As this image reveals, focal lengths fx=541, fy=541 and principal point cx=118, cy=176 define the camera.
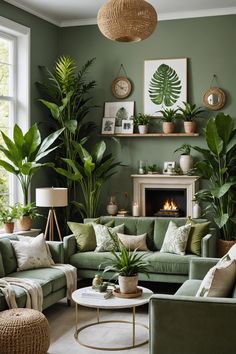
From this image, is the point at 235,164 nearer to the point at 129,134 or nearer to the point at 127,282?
the point at 129,134

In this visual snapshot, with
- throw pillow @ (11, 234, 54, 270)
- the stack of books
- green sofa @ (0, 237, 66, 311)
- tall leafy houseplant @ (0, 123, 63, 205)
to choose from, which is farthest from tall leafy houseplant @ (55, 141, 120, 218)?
the stack of books

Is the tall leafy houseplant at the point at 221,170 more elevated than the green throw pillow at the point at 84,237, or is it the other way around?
the tall leafy houseplant at the point at 221,170

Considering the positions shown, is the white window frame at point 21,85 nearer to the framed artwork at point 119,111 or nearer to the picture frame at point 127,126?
the framed artwork at point 119,111

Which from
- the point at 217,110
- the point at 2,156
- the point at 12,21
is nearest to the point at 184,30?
the point at 217,110

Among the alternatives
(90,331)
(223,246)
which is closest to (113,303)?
(90,331)

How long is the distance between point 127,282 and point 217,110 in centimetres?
334

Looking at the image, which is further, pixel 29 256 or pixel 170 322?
pixel 29 256

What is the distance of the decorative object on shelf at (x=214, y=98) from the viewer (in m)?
6.93

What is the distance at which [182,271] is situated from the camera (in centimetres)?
553

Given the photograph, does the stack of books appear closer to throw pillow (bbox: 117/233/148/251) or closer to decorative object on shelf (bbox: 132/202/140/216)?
throw pillow (bbox: 117/233/148/251)

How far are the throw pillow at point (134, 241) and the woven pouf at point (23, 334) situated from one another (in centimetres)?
209

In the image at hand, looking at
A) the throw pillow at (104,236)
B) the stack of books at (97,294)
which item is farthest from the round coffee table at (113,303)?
the throw pillow at (104,236)

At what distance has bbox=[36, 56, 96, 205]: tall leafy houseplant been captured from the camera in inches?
274

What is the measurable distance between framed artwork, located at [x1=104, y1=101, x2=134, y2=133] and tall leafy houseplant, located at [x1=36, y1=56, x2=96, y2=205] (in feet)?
0.87
